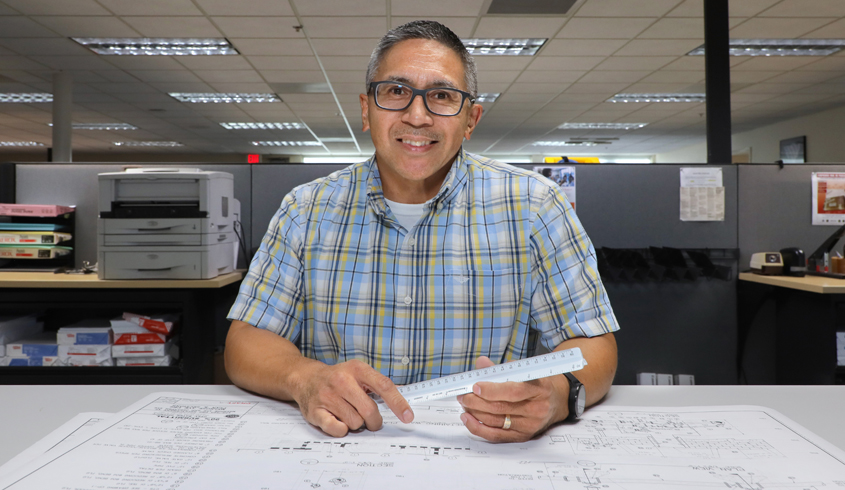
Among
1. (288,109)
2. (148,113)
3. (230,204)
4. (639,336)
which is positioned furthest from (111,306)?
(148,113)

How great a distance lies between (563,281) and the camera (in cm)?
103

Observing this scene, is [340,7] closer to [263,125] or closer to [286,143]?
[263,125]

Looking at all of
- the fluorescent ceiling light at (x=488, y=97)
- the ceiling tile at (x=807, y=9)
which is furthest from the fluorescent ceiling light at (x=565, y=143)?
the ceiling tile at (x=807, y=9)

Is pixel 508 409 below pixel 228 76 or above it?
below

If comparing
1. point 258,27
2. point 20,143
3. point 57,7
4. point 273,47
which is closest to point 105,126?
point 20,143

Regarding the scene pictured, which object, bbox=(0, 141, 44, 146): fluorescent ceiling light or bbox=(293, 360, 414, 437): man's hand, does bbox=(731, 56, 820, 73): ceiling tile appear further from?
bbox=(0, 141, 44, 146): fluorescent ceiling light

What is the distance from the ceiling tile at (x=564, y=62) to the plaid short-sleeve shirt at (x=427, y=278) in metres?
4.68

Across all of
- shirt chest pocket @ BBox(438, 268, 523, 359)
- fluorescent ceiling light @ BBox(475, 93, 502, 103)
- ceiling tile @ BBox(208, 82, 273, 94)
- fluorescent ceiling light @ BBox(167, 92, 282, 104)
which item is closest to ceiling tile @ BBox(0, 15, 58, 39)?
ceiling tile @ BBox(208, 82, 273, 94)

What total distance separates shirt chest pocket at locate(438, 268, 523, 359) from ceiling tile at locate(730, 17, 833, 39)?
4485 millimetres

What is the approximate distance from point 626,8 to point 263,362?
418 cm

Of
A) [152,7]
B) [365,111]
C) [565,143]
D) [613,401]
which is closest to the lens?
[613,401]

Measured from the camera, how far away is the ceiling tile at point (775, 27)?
4.40m

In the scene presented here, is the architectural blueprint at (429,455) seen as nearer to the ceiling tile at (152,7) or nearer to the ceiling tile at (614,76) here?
the ceiling tile at (152,7)

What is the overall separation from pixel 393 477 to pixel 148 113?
8805 millimetres
